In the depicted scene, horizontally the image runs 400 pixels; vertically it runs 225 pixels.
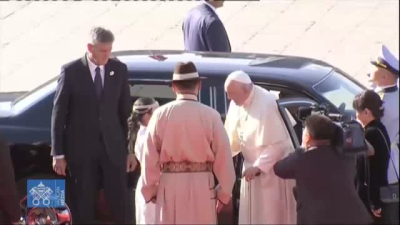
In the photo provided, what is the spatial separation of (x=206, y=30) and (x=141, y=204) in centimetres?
286

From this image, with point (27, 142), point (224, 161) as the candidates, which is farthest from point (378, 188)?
point (27, 142)

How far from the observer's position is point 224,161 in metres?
7.25

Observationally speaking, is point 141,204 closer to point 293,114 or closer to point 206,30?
point 293,114

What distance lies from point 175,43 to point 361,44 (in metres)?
2.61

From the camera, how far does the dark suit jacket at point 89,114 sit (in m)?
8.01

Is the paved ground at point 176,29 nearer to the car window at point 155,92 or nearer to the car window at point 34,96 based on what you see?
the car window at point 34,96

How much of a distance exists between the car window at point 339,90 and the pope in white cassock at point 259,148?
0.55m

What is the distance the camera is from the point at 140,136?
7.83 metres

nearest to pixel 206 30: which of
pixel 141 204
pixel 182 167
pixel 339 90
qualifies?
pixel 339 90

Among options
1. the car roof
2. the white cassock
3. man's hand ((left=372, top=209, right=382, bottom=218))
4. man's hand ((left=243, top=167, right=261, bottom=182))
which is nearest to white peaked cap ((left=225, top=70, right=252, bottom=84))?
the car roof

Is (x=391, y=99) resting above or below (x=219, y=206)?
above

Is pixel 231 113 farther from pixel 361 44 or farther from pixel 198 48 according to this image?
pixel 361 44

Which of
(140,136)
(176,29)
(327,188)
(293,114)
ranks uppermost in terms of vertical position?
(176,29)

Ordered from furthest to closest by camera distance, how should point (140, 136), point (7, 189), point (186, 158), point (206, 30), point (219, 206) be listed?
1. point (206, 30)
2. point (140, 136)
3. point (219, 206)
4. point (186, 158)
5. point (7, 189)
